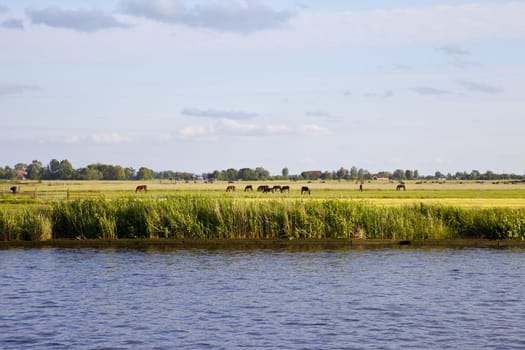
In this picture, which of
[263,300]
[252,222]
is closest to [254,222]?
[252,222]

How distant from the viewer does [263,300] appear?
22484 millimetres

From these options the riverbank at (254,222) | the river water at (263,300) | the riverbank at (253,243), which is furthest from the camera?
the riverbank at (254,222)

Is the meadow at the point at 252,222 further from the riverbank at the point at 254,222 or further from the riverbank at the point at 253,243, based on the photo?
the riverbank at the point at 253,243

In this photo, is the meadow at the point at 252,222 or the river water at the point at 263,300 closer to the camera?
the river water at the point at 263,300

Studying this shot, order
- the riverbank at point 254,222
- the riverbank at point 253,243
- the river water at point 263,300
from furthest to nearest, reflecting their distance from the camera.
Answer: the riverbank at point 254,222 → the riverbank at point 253,243 → the river water at point 263,300

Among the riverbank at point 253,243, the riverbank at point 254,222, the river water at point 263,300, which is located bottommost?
the river water at point 263,300

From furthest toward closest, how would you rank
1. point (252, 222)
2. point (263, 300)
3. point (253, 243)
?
point (252, 222)
point (253, 243)
point (263, 300)

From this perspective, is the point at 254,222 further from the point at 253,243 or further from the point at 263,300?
the point at 263,300

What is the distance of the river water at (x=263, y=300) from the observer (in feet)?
58.6

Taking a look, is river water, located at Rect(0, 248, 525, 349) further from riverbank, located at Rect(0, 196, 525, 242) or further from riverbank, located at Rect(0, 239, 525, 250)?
riverbank, located at Rect(0, 196, 525, 242)

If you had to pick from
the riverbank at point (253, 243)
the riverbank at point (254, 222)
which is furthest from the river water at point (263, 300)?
the riverbank at point (254, 222)

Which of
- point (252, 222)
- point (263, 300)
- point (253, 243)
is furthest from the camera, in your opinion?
point (252, 222)

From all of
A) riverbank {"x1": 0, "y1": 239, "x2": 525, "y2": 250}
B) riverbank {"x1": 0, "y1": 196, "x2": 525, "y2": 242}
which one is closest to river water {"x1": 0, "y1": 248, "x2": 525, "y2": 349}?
riverbank {"x1": 0, "y1": 239, "x2": 525, "y2": 250}

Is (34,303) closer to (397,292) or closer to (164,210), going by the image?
(397,292)
